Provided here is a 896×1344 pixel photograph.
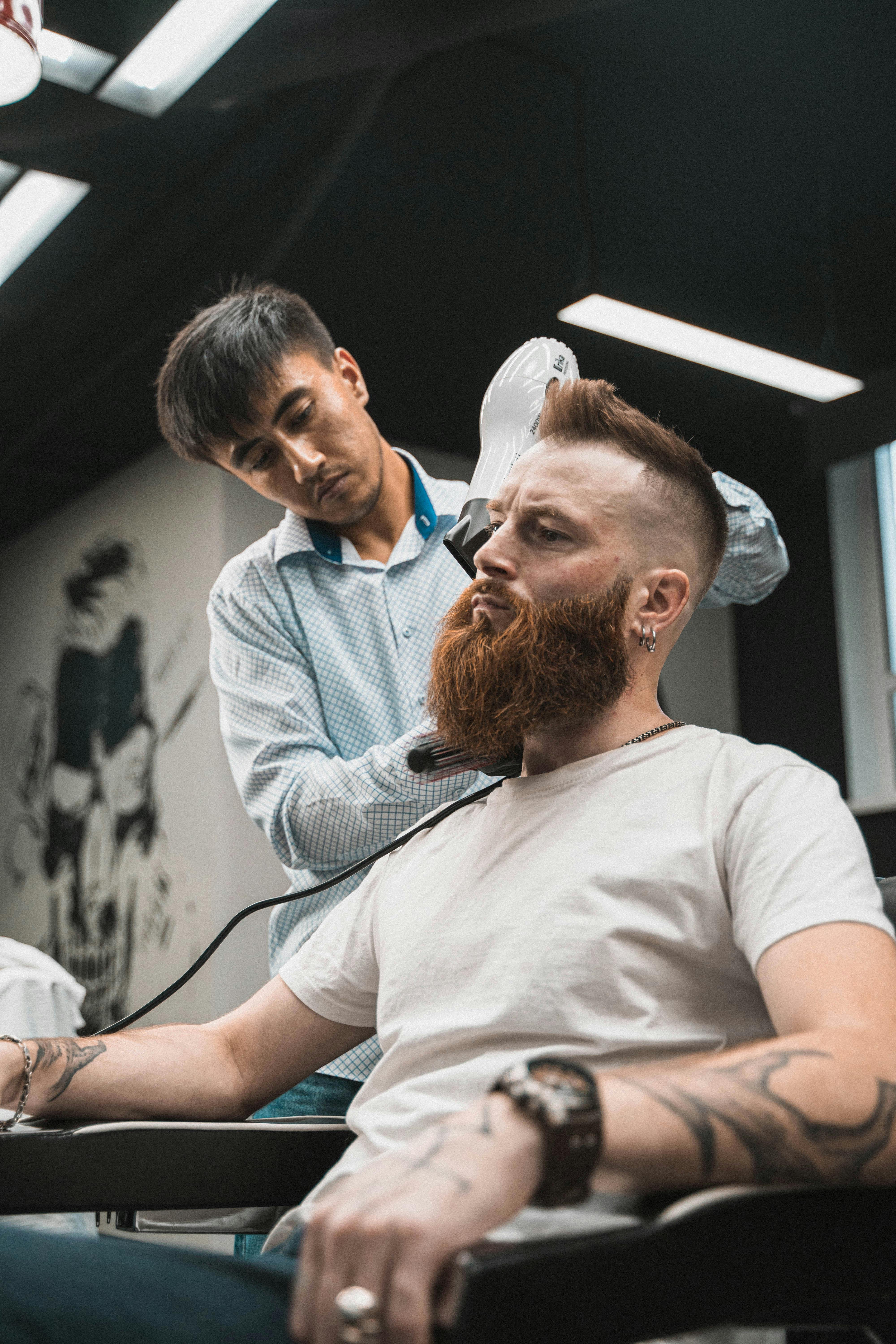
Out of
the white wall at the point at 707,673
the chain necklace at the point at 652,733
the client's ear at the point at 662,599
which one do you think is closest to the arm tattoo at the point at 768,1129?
the chain necklace at the point at 652,733

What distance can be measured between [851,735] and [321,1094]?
5.37m

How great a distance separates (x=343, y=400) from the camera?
214cm

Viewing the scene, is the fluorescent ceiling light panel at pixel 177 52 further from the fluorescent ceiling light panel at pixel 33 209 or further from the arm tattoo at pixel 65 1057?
the arm tattoo at pixel 65 1057

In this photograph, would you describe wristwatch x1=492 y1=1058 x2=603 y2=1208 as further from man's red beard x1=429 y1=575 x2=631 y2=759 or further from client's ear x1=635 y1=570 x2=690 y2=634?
client's ear x1=635 y1=570 x2=690 y2=634

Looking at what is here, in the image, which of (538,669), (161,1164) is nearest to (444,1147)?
(161,1164)

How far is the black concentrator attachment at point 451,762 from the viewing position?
1.45 metres

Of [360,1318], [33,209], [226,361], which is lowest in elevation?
[360,1318]

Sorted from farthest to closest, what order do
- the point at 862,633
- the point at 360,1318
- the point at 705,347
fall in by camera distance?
the point at 862,633, the point at 705,347, the point at 360,1318

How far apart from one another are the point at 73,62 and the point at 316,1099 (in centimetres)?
307

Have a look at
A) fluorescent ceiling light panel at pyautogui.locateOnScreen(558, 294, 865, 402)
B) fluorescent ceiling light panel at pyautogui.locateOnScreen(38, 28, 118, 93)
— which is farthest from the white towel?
fluorescent ceiling light panel at pyautogui.locateOnScreen(558, 294, 865, 402)

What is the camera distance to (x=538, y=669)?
1345mm

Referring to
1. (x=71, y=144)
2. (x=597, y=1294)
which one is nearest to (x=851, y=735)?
(x=71, y=144)

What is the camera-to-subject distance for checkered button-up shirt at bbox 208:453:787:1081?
179 cm

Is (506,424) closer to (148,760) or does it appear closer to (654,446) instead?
(654,446)
